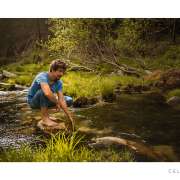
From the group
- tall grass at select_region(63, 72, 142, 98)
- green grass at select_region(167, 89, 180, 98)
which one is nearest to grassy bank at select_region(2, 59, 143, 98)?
tall grass at select_region(63, 72, 142, 98)

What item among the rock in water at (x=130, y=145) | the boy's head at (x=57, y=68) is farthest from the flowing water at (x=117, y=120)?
the boy's head at (x=57, y=68)

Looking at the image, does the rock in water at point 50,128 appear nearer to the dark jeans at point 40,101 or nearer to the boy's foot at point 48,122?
the boy's foot at point 48,122

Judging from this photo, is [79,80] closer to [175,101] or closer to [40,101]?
[40,101]

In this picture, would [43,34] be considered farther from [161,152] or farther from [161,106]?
[161,152]

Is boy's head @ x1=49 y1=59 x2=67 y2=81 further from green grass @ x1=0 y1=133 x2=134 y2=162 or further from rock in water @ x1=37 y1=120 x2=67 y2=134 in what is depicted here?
green grass @ x1=0 y1=133 x2=134 y2=162

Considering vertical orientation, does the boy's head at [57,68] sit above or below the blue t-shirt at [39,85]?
above

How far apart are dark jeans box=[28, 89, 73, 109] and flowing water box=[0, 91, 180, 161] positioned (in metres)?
0.05

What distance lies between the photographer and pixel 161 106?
3047mm

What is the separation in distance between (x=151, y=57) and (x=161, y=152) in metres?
0.68

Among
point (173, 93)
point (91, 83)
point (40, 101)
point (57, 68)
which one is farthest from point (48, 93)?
point (173, 93)

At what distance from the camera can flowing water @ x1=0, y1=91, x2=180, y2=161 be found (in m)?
3.01

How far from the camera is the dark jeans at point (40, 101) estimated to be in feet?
9.98

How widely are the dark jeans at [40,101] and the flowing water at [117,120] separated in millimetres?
46
